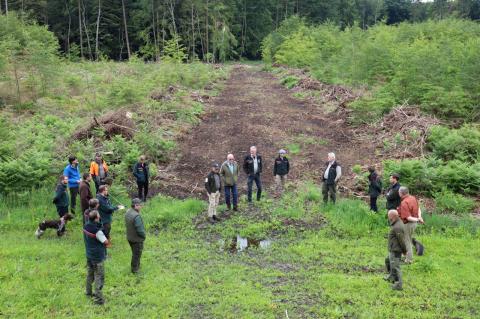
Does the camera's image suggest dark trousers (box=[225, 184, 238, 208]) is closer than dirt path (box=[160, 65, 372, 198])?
Yes

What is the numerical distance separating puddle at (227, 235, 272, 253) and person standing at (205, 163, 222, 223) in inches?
53.6

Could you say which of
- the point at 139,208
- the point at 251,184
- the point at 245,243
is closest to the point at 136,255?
the point at 139,208

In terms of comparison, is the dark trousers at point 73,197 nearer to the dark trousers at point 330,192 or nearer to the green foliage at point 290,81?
the dark trousers at point 330,192

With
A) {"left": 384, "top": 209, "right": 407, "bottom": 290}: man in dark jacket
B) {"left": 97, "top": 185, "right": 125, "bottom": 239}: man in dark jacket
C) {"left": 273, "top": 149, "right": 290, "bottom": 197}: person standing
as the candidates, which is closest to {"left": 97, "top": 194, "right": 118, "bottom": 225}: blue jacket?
{"left": 97, "top": 185, "right": 125, "bottom": 239}: man in dark jacket

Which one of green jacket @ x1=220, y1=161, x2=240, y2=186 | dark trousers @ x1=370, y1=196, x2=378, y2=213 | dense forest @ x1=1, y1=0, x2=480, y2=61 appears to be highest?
dense forest @ x1=1, y1=0, x2=480, y2=61

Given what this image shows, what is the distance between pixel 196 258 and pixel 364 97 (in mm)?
15929

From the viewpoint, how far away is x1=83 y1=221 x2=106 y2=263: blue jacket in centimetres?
829

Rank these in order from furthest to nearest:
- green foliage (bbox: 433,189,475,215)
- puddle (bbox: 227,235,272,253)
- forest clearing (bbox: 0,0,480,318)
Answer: green foliage (bbox: 433,189,475,215) → puddle (bbox: 227,235,272,253) → forest clearing (bbox: 0,0,480,318)

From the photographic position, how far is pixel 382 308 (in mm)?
8109

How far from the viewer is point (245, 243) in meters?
11.6

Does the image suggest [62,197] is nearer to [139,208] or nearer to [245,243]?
[139,208]

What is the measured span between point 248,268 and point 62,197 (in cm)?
568

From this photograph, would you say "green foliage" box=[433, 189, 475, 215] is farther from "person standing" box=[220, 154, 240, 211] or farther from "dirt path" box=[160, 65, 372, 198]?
"person standing" box=[220, 154, 240, 211]

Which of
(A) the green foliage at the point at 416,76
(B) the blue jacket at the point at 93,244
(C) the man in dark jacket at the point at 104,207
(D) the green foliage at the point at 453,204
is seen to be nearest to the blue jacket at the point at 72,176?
(C) the man in dark jacket at the point at 104,207
